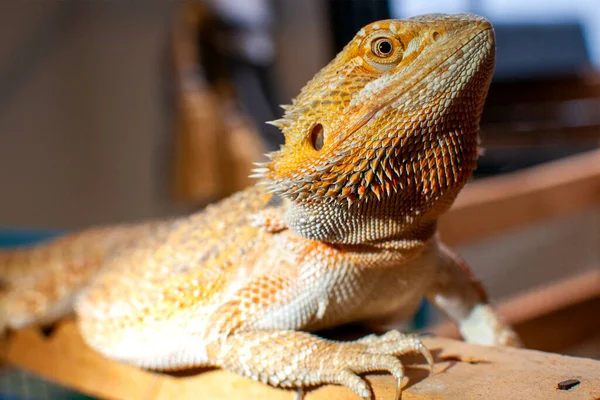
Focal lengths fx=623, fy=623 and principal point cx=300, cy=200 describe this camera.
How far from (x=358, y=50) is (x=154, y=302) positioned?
752 millimetres

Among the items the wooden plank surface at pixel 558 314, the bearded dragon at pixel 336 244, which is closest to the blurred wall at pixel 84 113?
the wooden plank surface at pixel 558 314

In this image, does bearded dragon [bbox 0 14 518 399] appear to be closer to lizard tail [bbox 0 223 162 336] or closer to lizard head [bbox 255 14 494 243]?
lizard head [bbox 255 14 494 243]

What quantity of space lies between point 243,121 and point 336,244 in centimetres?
257

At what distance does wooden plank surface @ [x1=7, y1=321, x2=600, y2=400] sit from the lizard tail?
0.25 meters

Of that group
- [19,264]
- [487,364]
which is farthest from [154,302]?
[19,264]

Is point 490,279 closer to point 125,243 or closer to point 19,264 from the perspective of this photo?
point 125,243

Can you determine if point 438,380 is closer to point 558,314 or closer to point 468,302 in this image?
point 468,302

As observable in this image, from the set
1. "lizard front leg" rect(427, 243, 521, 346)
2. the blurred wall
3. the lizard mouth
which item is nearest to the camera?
the lizard mouth

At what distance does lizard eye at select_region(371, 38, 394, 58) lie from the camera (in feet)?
3.24

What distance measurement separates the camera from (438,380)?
1.05 metres

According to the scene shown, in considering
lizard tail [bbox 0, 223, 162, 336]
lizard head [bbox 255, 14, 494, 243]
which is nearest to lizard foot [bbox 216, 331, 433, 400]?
lizard head [bbox 255, 14, 494, 243]

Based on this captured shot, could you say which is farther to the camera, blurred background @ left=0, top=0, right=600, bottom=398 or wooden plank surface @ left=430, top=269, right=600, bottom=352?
blurred background @ left=0, top=0, right=600, bottom=398

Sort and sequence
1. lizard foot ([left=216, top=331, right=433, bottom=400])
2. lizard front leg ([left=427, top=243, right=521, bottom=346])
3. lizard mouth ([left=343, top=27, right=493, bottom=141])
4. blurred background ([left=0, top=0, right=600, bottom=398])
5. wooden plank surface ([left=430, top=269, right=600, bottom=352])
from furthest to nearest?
1. blurred background ([left=0, top=0, right=600, bottom=398])
2. wooden plank surface ([left=430, top=269, right=600, bottom=352])
3. lizard front leg ([left=427, top=243, right=521, bottom=346])
4. lizard foot ([left=216, top=331, right=433, bottom=400])
5. lizard mouth ([left=343, top=27, right=493, bottom=141])

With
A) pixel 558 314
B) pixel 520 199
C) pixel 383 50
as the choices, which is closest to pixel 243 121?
pixel 520 199
